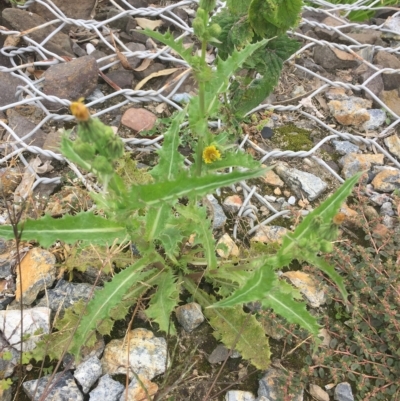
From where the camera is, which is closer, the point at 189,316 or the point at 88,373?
the point at 88,373

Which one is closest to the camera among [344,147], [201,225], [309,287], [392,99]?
[201,225]

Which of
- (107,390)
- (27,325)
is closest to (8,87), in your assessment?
(27,325)

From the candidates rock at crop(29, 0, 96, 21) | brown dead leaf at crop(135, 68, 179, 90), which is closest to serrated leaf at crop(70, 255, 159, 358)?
brown dead leaf at crop(135, 68, 179, 90)

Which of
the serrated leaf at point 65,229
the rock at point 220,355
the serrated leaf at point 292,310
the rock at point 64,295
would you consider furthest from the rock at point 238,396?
the serrated leaf at point 65,229

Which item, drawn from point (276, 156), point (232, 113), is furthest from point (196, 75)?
point (276, 156)

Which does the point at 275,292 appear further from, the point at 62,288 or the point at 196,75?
the point at 62,288

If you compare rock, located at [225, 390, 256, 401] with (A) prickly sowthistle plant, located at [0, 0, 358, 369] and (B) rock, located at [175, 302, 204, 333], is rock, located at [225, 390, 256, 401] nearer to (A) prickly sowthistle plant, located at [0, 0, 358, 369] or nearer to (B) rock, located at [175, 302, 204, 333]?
(A) prickly sowthistle plant, located at [0, 0, 358, 369]

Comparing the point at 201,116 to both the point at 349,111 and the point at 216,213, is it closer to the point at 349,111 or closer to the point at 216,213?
the point at 216,213
